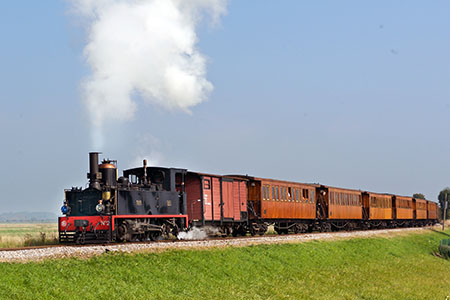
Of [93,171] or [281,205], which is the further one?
[281,205]

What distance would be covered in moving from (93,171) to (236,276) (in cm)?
786

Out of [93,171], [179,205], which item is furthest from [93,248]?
[179,205]

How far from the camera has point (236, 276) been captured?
65.8 ft

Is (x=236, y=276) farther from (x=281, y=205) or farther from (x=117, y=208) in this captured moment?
(x=281, y=205)

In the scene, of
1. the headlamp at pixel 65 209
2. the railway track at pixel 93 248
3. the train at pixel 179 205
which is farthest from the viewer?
the headlamp at pixel 65 209

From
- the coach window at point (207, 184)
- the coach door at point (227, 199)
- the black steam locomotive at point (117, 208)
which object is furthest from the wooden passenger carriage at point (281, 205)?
the black steam locomotive at point (117, 208)

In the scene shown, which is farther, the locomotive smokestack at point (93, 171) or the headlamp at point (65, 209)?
the headlamp at point (65, 209)

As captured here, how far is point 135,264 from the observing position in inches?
698

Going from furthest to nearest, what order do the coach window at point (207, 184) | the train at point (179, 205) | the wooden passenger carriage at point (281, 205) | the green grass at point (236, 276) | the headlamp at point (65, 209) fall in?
the wooden passenger carriage at point (281, 205), the coach window at point (207, 184), the headlamp at point (65, 209), the train at point (179, 205), the green grass at point (236, 276)

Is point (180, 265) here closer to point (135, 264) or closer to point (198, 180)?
point (135, 264)

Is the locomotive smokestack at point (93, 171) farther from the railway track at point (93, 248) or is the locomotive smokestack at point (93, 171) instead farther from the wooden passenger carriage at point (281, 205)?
the wooden passenger carriage at point (281, 205)

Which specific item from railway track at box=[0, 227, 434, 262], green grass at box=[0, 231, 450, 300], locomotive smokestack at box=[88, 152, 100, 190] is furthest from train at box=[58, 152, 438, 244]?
green grass at box=[0, 231, 450, 300]

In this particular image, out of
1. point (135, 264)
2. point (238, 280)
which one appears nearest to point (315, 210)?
point (238, 280)

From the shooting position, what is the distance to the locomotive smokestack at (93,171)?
23.4m
